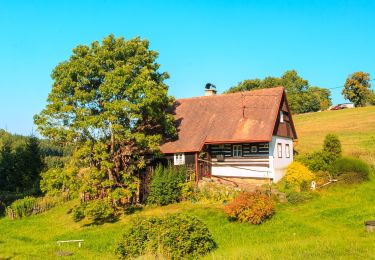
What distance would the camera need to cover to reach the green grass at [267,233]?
560 inches

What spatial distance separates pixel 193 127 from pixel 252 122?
5291mm

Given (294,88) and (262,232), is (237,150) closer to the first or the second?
(262,232)

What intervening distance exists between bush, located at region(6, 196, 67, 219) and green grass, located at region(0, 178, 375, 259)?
1932 millimetres

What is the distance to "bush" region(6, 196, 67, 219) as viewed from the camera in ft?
104

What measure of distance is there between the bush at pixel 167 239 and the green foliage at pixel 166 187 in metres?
12.4

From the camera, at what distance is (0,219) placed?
3228 centimetres

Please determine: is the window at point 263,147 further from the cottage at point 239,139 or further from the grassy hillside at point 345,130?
the grassy hillside at point 345,130

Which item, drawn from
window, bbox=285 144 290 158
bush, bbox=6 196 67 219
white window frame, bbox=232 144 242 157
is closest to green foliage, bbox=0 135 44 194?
bush, bbox=6 196 67 219

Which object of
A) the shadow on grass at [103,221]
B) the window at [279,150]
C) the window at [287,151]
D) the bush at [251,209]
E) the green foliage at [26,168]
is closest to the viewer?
the bush at [251,209]

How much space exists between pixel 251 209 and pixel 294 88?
80.6 metres

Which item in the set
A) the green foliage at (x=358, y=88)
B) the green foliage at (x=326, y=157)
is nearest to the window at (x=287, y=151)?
the green foliage at (x=326, y=157)

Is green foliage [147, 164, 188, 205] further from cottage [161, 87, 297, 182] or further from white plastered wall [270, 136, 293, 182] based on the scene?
white plastered wall [270, 136, 293, 182]

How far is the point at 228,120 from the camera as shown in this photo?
3275 centimetres

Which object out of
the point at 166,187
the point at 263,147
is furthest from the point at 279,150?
the point at 166,187
